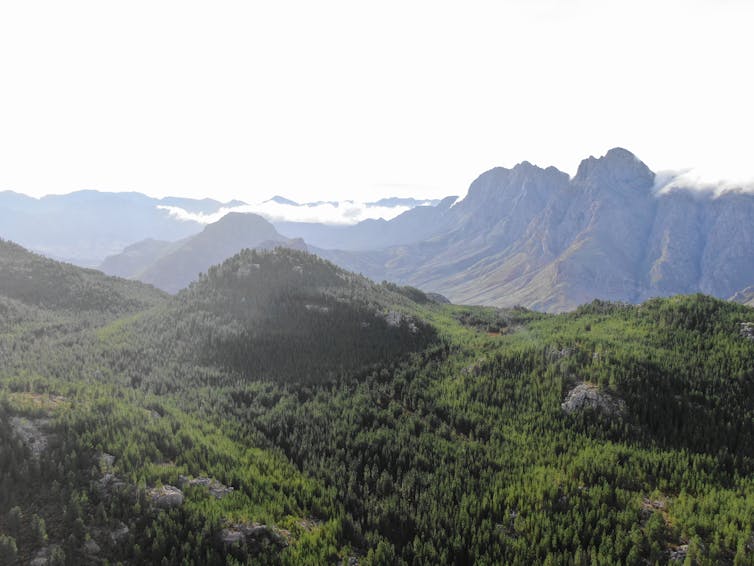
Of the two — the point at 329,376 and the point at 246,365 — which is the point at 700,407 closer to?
the point at 329,376

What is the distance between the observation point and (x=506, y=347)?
94.4 meters

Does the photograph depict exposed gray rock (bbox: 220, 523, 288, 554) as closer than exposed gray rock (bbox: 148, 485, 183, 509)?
Yes

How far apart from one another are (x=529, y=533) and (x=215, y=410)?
54.4 m

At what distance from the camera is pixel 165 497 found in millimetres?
44219

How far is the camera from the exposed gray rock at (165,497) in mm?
43594

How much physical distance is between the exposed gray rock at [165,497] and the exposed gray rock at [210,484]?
206cm

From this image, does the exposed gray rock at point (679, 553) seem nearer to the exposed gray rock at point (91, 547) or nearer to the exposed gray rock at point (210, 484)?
the exposed gray rock at point (210, 484)

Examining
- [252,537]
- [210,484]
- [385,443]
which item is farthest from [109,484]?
[385,443]

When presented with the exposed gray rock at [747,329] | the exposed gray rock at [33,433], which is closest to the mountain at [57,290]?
the exposed gray rock at [33,433]

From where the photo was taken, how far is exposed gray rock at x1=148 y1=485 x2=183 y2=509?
143ft

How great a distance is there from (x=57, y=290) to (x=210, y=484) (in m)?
170

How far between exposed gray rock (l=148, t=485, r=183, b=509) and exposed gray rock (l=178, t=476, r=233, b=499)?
2.06 m

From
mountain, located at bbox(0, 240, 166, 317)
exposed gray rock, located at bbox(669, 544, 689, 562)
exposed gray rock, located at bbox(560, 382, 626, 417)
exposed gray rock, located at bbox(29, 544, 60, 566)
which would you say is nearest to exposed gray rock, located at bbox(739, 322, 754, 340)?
exposed gray rock, located at bbox(560, 382, 626, 417)

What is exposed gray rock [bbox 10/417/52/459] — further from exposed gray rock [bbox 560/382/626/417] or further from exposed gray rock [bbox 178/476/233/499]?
exposed gray rock [bbox 560/382/626/417]
